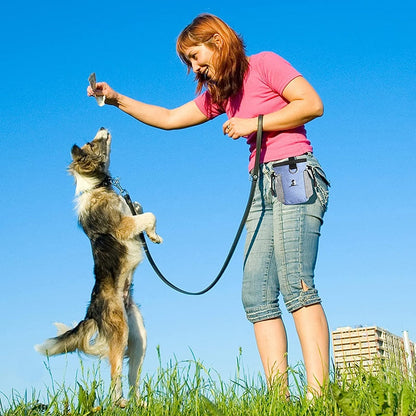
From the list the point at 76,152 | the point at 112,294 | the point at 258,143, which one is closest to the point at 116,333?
the point at 112,294

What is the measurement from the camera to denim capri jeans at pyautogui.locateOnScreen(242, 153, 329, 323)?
3852 millimetres

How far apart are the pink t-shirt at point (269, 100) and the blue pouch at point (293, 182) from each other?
0.32 feet

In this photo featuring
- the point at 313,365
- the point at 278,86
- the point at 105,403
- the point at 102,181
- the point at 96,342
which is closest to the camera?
the point at 105,403

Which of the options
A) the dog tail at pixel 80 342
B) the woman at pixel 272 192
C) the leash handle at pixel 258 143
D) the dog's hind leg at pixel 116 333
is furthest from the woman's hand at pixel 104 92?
the dog tail at pixel 80 342

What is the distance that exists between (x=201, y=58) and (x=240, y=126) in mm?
618

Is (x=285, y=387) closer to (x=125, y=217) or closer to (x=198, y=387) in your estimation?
(x=198, y=387)

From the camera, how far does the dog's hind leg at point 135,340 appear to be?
570cm

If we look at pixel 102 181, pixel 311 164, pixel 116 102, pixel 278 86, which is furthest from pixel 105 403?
pixel 102 181

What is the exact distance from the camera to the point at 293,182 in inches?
A: 153

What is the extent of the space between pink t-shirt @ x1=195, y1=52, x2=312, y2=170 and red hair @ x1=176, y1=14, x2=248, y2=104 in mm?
84

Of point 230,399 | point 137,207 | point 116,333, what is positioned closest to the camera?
point 230,399

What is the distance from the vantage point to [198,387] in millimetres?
3529

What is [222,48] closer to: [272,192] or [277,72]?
[277,72]

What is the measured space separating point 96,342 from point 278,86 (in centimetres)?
314
